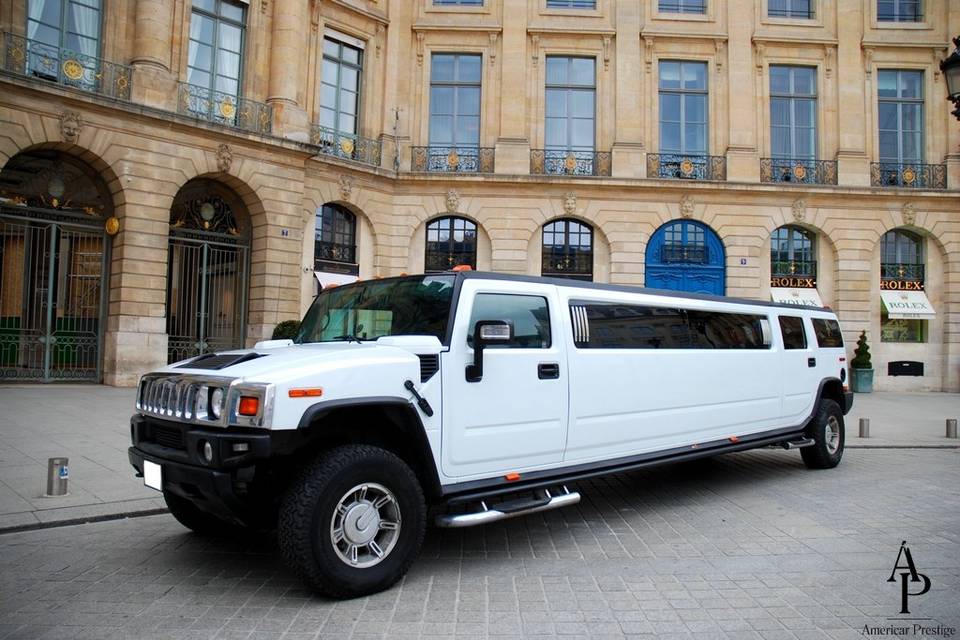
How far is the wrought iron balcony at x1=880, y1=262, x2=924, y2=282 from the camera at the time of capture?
23641 mm

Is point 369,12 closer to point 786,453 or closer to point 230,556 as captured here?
point 786,453

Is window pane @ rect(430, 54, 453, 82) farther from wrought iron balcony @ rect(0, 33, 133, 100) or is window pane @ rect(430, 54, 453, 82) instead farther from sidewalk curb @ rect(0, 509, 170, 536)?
sidewalk curb @ rect(0, 509, 170, 536)

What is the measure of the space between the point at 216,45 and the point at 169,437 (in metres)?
17.1

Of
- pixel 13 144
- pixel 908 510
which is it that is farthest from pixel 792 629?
pixel 13 144

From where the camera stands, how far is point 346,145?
2117 centimetres

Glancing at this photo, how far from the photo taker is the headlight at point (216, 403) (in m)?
3.79

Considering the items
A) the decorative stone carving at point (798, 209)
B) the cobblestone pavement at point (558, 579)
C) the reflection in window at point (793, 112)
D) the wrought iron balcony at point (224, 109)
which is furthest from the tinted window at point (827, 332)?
the reflection in window at point (793, 112)

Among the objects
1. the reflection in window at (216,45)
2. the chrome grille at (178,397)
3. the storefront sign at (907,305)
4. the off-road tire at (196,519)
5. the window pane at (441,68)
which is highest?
the window pane at (441,68)

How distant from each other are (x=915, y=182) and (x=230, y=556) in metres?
26.8

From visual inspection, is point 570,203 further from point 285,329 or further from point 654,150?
point 285,329

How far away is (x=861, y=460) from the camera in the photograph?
9.34 meters

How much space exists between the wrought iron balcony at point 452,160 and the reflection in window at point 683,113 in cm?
657

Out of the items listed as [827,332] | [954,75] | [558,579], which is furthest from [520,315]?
[954,75]

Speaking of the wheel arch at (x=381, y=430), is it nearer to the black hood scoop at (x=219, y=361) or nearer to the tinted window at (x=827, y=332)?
the black hood scoop at (x=219, y=361)
